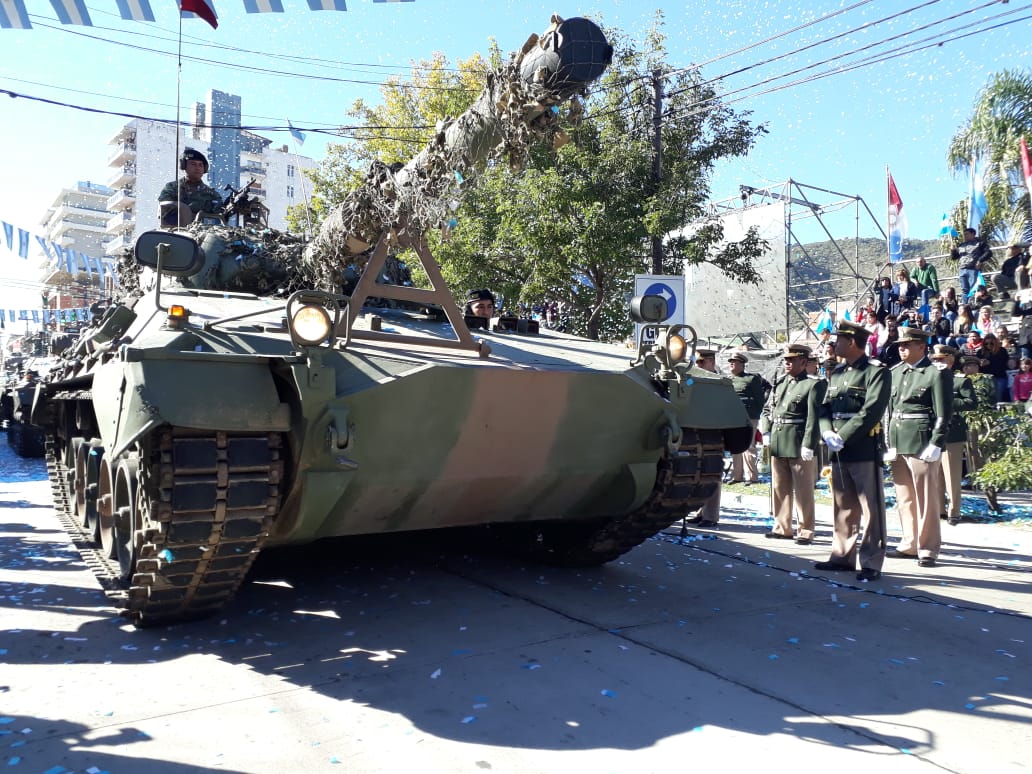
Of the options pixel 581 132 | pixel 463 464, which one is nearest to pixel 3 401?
pixel 581 132

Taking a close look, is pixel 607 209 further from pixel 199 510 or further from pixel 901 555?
pixel 199 510

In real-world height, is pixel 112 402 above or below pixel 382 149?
below

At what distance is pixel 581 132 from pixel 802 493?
7.34 m

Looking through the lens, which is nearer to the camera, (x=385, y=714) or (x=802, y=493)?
(x=385, y=714)

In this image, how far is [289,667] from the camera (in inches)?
165

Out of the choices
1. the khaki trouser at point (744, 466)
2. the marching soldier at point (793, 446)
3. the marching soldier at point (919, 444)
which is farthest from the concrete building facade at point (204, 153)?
the marching soldier at point (919, 444)

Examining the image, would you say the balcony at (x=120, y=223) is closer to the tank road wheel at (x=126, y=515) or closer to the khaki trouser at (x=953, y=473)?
the khaki trouser at (x=953, y=473)

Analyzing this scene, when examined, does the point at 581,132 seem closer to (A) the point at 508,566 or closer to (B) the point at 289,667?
(A) the point at 508,566

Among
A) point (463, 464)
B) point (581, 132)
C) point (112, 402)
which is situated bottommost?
point (463, 464)

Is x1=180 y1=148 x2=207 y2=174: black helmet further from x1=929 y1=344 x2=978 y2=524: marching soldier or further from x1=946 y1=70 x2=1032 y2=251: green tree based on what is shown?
x1=946 y1=70 x2=1032 y2=251: green tree

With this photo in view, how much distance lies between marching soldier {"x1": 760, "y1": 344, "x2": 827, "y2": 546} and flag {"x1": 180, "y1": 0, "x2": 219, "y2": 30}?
542 centimetres

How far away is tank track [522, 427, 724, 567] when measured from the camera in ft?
18.1

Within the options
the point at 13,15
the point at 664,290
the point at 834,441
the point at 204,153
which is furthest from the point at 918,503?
the point at 204,153

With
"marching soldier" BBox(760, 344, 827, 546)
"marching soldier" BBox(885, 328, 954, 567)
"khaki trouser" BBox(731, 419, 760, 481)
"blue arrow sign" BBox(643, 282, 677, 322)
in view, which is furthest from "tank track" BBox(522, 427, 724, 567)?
"khaki trouser" BBox(731, 419, 760, 481)
